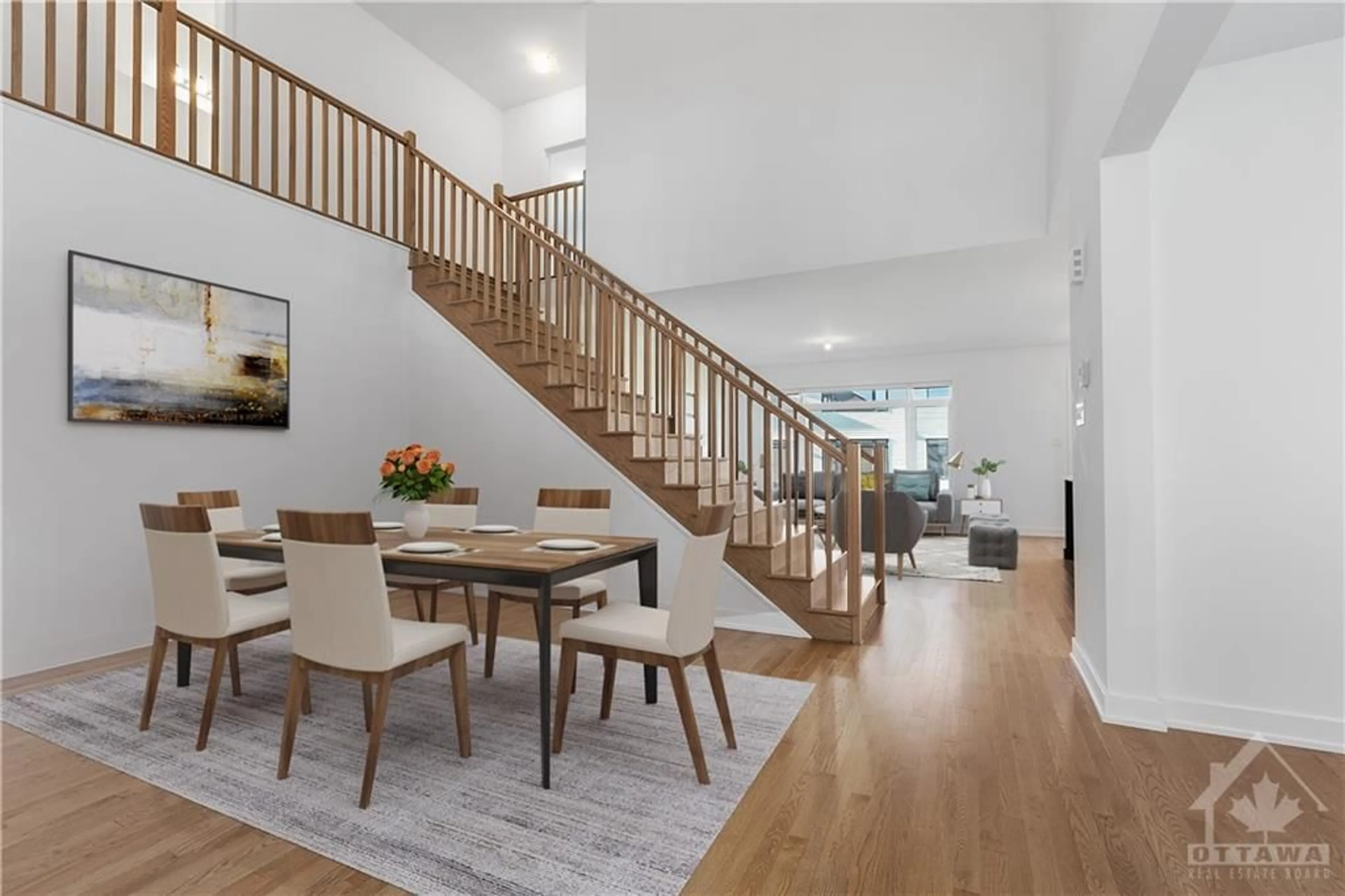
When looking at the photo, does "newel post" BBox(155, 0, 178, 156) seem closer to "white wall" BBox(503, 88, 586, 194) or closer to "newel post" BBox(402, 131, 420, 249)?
"newel post" BBox(402, 131, 420, 249)

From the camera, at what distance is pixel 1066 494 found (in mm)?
6352

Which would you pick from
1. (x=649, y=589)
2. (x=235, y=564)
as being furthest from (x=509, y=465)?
(x=649, y=589)

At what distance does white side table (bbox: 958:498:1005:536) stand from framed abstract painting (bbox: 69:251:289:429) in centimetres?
680

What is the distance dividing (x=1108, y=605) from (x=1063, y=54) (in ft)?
9.61

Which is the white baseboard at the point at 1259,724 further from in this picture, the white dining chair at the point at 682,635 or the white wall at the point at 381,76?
the white wall at the point at 381,76

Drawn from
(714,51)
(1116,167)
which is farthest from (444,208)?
(1116,167)

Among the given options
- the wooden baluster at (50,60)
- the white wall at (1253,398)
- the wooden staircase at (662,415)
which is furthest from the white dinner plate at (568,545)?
the wooden baluster at (50,60)

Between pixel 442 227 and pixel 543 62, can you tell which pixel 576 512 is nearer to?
pixel 442 227

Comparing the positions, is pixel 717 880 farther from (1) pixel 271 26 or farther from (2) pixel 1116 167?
(1) pixel 271 26

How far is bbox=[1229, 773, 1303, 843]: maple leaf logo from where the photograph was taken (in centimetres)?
175

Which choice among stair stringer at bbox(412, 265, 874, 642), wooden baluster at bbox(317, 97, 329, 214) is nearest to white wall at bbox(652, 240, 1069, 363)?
stair stringer at bbox(412, 265, 874, 642)

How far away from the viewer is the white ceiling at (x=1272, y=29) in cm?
205

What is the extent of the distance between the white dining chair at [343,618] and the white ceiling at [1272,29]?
3.13 m

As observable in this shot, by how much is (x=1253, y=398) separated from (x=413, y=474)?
330 cm
